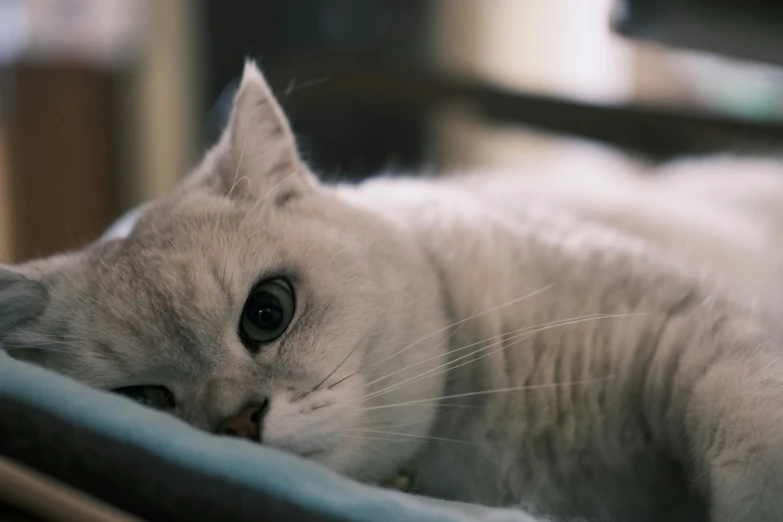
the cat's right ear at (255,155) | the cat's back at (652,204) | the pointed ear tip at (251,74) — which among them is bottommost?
the cat's back at (652,204)

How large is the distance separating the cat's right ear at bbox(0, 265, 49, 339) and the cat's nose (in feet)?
1.40

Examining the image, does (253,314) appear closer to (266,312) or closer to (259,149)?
(266,312)

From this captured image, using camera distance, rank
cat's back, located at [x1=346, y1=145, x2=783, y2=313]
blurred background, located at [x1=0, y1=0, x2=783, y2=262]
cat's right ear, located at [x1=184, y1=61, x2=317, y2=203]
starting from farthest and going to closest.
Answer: blurred background, located at [x1=0, y1=0, x2=783, y2=262] < cat's back, located at [x1=346, y1=145, x2=783, y2=313] < cat's right ear, located at [x1=184, y1=61, x2=317, y2=203]

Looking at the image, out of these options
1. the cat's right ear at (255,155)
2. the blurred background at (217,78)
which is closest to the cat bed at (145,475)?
the cat's right ear at (255,155)

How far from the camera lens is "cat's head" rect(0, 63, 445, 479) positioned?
104 centimetres

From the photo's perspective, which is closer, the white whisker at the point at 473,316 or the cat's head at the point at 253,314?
the cat's head at the point at 253,314

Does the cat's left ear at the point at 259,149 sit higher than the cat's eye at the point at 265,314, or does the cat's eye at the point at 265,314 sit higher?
the cat's left ear at the point at 259,149

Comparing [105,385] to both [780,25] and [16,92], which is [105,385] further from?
[16,92]

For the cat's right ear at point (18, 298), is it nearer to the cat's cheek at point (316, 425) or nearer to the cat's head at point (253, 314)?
the cat's head at point (253, 314)

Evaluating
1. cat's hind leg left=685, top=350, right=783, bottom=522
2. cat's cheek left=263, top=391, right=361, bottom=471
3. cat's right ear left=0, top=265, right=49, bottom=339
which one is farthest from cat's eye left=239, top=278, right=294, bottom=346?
cat's hind leg left=685, top=350, right=783, bottom=522

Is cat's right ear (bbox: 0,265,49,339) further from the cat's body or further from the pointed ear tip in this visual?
the cat's body

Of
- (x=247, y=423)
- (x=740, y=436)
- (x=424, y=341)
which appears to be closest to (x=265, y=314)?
(x=247, y=423)

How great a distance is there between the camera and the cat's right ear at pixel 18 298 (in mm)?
1176

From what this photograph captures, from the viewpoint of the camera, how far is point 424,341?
126 cm
